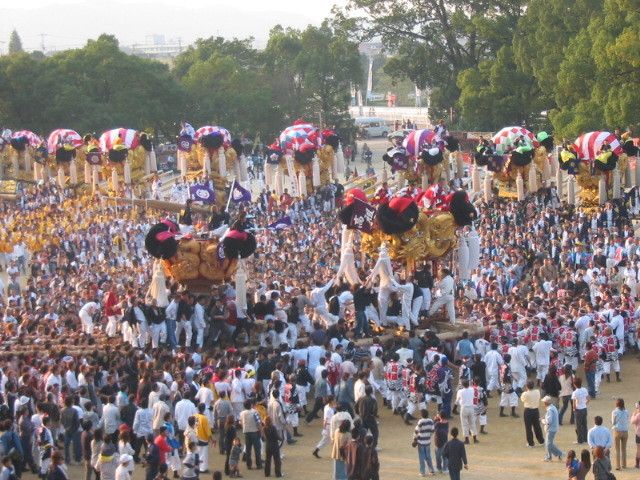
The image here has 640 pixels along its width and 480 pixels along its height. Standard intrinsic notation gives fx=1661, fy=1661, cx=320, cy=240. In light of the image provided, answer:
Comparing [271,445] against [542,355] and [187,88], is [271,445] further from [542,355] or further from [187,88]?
[187,88]

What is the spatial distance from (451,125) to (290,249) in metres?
34.5

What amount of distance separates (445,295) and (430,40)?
46.3 meters

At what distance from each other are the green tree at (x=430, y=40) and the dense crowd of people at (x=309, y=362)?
3536 cm

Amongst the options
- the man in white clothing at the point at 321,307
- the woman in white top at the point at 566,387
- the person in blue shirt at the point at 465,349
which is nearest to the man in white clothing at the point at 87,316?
the man in white clothing at the point at 321,307

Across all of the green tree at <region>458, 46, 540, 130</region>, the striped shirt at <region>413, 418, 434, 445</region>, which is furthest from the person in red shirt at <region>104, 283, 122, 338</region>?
the green tree at <region>458, 46, 540, 130</region>

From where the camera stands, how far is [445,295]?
3112 cm

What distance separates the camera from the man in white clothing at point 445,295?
31109 millimetres

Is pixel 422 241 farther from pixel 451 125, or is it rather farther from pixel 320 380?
pixel 451 125

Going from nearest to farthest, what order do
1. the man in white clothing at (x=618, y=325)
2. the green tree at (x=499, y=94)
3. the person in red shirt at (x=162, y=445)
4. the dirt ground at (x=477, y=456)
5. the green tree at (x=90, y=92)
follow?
the person in red shirt at (x=162, y=445), the dirt ground at (x=477, y=456), the man in white clothing at (x=618, y=325), the green tree at (x=499, y=94), the green tree at (x=90, y=92)

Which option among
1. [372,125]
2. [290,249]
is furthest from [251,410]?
[372,125]

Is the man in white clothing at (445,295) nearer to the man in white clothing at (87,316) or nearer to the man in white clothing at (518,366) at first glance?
the man in white clothing at (518,366)

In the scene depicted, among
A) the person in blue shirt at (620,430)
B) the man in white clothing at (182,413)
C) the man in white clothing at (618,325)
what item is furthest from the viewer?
the man in white clothing at (618,325)

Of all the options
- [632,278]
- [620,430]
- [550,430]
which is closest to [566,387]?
[550,430]

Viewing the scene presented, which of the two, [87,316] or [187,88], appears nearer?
[87,316]
